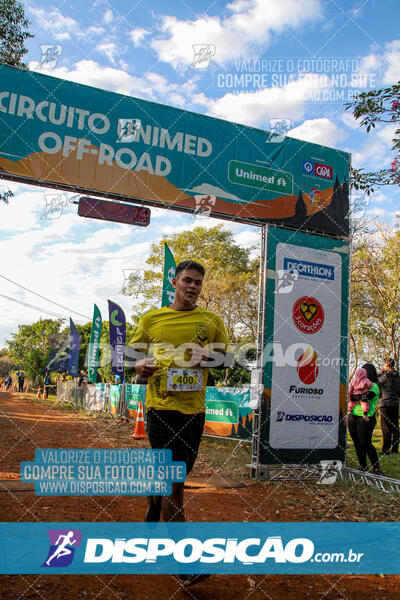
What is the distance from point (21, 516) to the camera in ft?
12.3

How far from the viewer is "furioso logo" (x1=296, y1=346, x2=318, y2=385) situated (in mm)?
6771

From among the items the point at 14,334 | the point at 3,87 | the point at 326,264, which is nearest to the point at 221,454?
the point at 326,264

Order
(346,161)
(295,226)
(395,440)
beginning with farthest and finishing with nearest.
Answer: (395,440)
(346,161)
(295,226)

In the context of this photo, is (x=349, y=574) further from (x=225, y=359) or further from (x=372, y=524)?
(x=225, y=359)

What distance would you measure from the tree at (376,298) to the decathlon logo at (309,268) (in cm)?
1178

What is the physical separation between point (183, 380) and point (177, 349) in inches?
8.6

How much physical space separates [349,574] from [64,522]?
2.28m

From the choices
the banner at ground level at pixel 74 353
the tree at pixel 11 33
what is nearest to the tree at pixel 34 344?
the banner at ground level at pixel 74 353

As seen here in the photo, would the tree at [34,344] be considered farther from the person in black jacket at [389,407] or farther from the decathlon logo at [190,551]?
the decathlon logo at [190,551]

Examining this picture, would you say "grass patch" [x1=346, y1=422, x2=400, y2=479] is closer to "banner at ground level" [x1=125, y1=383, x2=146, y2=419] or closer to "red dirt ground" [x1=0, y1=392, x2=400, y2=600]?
"red dirt ground" [x1=0, y1=392, x2=400, y2=600]

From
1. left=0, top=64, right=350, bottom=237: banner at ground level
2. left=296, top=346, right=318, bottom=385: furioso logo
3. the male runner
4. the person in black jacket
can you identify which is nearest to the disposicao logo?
left=296, top=346, right=318, bottom=385: furioso logo

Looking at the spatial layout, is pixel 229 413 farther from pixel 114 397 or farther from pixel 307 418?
pixel 114 397

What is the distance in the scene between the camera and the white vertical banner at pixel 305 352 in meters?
6.62

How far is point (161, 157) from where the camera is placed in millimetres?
6570
